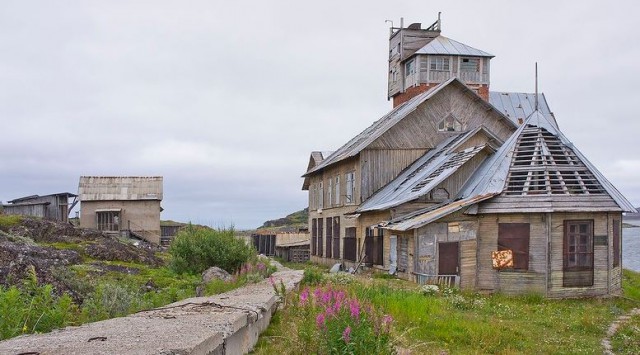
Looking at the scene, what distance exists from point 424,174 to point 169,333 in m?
21.2

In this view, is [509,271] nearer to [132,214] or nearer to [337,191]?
[337,191]

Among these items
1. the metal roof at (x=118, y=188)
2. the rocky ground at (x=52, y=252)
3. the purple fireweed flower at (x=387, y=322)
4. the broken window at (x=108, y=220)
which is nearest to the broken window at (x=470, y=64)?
the metal roof at (x=118, y=188)

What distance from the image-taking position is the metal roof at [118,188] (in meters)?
47.8

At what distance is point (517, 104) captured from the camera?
5453cm

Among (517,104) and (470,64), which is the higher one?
(470,64)

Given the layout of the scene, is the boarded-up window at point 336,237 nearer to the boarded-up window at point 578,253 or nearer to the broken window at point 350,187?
the broken window at point 350,187

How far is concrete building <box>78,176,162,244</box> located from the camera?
1880 inches

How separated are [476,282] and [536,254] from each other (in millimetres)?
2101

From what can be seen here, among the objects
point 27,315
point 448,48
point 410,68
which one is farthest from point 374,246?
point 448,48

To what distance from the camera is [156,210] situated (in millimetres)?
48875

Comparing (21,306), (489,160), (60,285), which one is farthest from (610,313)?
(21,306)

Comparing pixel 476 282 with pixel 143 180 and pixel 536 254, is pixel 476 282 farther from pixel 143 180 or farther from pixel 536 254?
pixel 143 180

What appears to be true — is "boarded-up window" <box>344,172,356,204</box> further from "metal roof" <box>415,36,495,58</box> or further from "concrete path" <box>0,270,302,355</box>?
"concrete path" <box>0,270,302,355</box>

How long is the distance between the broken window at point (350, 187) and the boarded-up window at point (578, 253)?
12.4 meters
